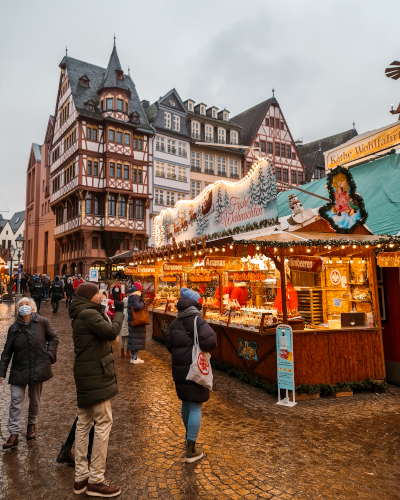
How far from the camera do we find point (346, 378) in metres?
6.78

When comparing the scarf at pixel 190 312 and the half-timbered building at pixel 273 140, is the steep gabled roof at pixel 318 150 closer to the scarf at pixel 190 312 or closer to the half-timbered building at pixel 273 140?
the half-timbered building at pixel 273 140

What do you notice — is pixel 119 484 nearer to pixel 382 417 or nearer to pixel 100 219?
pixel 382 417

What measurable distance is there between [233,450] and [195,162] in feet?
103

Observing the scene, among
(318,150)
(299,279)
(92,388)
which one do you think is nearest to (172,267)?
(299,279)

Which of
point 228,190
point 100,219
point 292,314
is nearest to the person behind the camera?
point 292,314

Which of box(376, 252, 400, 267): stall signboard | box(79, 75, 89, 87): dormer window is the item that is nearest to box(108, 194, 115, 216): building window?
box(79, 75, 89, 87): dormer window

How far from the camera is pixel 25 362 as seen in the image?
458 cm

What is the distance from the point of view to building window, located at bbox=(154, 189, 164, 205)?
31.3 m

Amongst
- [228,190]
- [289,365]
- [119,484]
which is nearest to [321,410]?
[289,365]

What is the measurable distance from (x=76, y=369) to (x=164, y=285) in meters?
11.7

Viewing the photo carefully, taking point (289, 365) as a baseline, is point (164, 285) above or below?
above

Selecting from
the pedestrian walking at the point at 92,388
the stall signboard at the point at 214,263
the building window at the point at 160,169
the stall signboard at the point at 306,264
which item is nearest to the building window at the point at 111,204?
the building window at the point at 160,169

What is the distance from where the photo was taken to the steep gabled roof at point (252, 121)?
35875 mm

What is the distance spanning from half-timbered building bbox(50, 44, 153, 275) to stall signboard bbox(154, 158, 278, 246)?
1618cm
